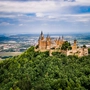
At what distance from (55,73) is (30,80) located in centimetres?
348

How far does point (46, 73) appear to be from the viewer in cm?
3316

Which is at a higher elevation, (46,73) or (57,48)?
(57,48)

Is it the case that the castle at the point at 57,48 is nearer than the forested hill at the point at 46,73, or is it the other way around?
the forested hill at the point at 46,73

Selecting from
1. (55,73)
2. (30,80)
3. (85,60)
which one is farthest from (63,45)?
(30,80)

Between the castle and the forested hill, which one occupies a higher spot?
the castle

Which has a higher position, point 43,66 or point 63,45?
point 63,45

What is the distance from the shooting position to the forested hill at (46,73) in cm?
2866

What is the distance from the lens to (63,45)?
130ft

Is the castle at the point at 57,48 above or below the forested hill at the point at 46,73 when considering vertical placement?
above

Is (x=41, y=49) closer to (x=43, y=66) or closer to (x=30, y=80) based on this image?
(x=43, y=66)

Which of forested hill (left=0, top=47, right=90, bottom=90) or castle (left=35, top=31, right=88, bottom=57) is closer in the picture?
forested hill (left=0, top=47, right=90, bottom=90)

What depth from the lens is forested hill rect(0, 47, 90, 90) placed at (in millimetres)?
28656

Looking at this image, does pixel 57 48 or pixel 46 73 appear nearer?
pixel 46 73

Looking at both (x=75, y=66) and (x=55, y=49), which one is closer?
(x=75, y=66)
